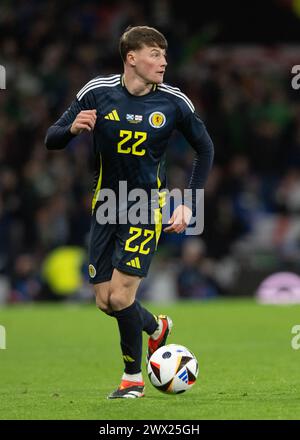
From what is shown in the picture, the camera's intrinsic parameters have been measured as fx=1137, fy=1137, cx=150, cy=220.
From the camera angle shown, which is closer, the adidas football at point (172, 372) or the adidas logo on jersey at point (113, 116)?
the adidas football at point (172, 372)

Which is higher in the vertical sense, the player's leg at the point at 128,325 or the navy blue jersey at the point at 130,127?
the navy blue jersey at the point at 130,127

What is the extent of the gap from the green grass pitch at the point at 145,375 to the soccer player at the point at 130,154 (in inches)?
21.8

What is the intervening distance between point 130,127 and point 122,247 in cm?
79

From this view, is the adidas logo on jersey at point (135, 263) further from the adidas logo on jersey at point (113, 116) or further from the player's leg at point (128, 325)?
the adidas logo on jersey at point (113, 116)

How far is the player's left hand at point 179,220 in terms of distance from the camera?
24.0 ft

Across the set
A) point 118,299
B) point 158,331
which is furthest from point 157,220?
point 158,331

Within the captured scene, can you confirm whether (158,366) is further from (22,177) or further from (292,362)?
(22,177)

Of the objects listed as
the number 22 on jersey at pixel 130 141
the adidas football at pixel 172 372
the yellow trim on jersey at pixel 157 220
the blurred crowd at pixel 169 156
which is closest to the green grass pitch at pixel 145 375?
the adidas football at pixel 172 372

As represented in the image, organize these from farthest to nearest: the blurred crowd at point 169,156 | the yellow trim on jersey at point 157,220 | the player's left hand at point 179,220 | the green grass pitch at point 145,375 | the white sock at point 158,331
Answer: the blurred crowd at point 169,156
the white sock at point 158,331
the yellow trim on jersey at point 157,220
the player's left hand at point 179,220
the green grass pitch at point 145,375

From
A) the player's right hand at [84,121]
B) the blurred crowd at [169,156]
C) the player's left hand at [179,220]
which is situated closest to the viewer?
the player's right hand at [84,121]

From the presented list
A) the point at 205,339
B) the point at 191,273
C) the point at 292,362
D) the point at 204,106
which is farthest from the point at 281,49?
the point at 292,362

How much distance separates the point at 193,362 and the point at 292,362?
2.25 m

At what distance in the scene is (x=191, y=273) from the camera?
1712cm

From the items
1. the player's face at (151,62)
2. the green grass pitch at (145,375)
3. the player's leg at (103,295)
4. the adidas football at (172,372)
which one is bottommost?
the green grass pitch at (145,375)
